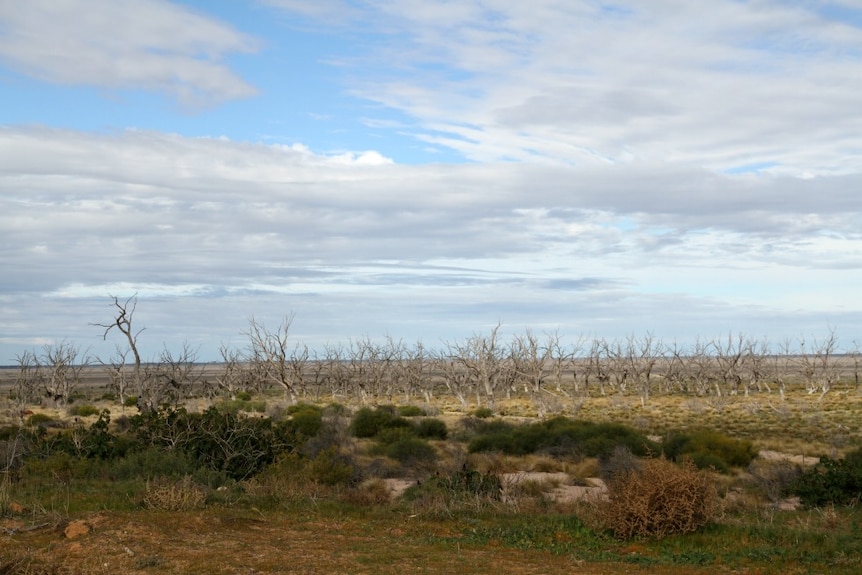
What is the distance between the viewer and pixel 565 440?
26.1 meters

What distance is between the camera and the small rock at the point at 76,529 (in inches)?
418

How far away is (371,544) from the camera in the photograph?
11297 millimetres

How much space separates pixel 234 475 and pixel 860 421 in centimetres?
3426

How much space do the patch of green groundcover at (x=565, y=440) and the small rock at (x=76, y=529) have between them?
16637mm

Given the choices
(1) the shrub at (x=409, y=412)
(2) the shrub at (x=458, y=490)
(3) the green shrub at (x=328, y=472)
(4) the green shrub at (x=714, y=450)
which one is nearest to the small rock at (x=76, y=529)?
(2) the shrub at (x=458, y=490)

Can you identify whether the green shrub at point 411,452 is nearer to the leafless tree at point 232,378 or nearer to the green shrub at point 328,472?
the green shrub at point 328,472

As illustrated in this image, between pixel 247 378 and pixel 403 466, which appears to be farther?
pixel 247 378

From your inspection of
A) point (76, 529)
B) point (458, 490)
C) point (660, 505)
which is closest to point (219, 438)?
point (458, 490)

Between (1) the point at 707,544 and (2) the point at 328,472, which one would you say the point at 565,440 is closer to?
(2) the point at 328,472

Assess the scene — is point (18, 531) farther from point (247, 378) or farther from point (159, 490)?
point (247, 378)

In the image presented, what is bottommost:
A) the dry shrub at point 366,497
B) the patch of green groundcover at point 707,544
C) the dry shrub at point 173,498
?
the dry shrub at point 366,497

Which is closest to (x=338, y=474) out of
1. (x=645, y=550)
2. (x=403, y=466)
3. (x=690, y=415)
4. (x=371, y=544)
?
(x=403, y=466)

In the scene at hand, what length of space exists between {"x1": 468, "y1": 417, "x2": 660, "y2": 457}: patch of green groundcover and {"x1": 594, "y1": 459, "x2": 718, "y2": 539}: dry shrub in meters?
12.5

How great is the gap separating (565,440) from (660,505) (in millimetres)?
14958
